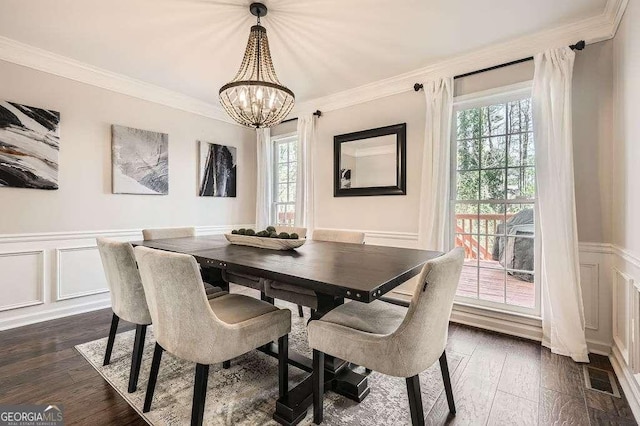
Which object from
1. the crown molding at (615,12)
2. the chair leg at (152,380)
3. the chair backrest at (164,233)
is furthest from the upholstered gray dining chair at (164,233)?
the crown molding at (615,12)

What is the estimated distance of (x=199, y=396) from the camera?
1369 mm

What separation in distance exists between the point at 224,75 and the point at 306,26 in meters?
1.29

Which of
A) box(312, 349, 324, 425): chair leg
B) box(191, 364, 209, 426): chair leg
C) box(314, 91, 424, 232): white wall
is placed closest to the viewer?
box(191, 364, 209, 426): chair leg

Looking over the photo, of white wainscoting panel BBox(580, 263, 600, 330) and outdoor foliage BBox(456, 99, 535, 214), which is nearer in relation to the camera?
white wainscoting panel BBox(580, 263, 600, 330)

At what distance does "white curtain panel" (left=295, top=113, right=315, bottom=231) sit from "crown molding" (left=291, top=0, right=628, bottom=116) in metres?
0.36

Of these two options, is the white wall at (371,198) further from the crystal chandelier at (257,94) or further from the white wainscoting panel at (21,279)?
the white wainscoting panel at (21,279)

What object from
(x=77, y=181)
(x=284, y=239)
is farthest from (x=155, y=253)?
(x=77, y=181)

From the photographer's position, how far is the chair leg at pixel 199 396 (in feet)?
4.42

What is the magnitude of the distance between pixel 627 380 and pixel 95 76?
16.8 feet

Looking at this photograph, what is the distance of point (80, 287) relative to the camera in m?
3.17

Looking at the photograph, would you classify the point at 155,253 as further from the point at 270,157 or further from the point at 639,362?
the point at 270,157

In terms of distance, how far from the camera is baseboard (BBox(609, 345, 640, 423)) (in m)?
1.67

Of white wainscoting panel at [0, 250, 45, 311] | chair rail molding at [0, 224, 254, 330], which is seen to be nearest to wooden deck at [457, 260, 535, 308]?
chair rail molding at [0, 224, 254, 330]

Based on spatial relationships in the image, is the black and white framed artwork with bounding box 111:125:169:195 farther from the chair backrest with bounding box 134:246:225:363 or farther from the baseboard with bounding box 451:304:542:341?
the baseboard with bounding box 451:304:542:341
